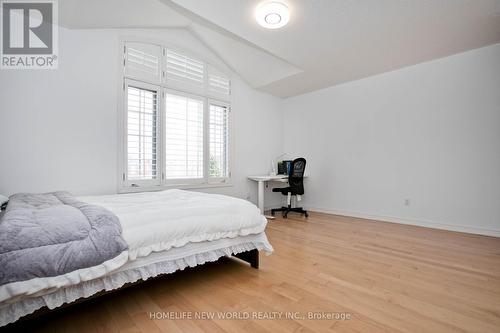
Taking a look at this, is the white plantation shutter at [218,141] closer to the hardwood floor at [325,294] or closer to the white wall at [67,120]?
the white wall at [67,120]

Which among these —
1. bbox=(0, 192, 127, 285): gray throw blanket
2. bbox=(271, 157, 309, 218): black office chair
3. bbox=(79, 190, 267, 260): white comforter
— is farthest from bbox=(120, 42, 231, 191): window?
bbox=(0, 192, 127, 285): gray throw blanket

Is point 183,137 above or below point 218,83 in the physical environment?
below

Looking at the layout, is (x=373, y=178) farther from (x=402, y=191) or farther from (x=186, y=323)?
(x=186, y=323)

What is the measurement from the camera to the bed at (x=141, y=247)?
1.11m

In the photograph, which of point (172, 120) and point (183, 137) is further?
point (183, 137)

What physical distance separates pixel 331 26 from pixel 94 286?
3.56m

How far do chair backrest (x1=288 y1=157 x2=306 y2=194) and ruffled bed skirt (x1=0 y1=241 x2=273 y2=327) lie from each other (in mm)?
2832

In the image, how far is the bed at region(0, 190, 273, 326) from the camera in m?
1.11

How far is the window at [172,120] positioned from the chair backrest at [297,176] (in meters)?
1.24

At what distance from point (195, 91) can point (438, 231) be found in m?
4.44

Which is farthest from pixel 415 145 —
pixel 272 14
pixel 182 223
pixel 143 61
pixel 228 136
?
pixel 143 61

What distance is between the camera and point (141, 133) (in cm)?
348

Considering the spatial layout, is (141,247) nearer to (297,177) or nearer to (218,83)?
(297,177)

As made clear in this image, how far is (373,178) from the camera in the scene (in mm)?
4383
